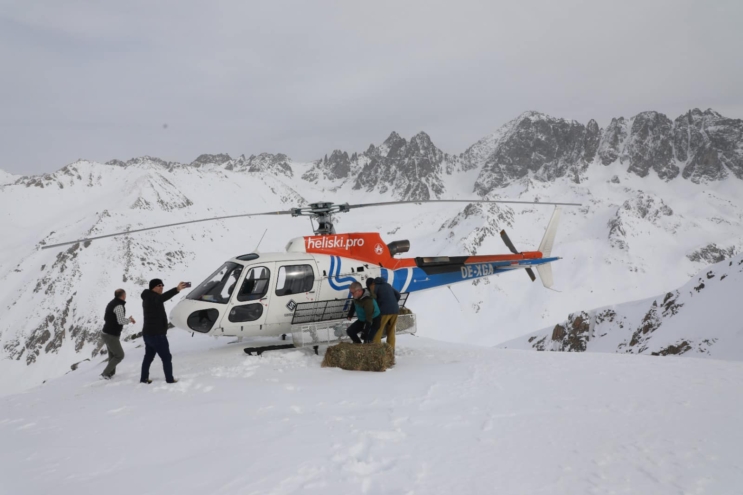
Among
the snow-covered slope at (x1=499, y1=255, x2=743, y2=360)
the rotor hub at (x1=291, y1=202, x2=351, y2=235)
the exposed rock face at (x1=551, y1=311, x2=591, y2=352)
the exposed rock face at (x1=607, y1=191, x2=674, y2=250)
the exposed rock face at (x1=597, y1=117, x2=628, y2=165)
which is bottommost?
the exposed rock face at (x1=551, y1=311, x2=591, y2=352)

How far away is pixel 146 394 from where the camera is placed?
7406 millimetres

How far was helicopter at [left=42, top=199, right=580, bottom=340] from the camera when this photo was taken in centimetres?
952

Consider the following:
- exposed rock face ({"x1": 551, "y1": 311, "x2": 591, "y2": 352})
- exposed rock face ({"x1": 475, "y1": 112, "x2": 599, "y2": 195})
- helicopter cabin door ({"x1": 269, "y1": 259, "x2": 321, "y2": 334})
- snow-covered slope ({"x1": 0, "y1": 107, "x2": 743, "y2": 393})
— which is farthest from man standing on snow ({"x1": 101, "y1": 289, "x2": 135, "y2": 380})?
exposed rock face ({"x1": 475, "y1": 112, "x2": 599, "y2": 195})

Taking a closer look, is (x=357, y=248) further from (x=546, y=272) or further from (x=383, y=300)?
(x=546, y=272)

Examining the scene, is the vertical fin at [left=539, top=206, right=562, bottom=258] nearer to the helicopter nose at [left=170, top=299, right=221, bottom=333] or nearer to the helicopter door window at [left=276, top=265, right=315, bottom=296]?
the helicopter door window at [left=276, top=265, right=315, bottom=296]

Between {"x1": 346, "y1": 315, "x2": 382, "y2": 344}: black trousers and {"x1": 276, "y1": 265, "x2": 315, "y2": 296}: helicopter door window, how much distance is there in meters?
1.42

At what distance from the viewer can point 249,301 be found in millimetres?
9734

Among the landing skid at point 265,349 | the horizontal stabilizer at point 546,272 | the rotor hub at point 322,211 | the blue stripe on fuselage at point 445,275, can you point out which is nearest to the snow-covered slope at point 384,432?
the landing skid at point 265,349

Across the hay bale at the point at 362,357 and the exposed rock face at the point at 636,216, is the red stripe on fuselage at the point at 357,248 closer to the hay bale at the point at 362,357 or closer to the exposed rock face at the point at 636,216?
the hay bale at the point at 362,357

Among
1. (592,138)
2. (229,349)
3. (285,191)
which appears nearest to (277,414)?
(229,349)

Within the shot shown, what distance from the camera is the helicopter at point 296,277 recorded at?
952cm

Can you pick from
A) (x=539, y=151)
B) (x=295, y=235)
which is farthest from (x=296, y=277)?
(x=539, y=151)

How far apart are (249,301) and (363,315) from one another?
264cm

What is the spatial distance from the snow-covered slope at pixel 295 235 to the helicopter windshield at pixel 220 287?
14117mm
